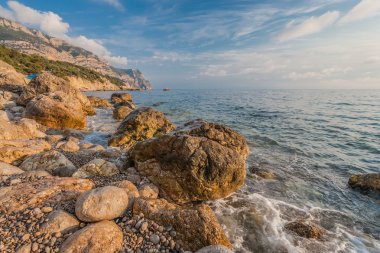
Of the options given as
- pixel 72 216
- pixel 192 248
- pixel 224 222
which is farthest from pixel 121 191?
pixel 224 222

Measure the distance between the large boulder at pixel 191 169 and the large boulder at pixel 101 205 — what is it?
2.11 meters

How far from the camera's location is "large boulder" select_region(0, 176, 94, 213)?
489cm

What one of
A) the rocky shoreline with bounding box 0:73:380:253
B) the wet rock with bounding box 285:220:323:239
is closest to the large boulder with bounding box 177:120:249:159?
the rocky shoreline with bounding box 0:73:380:253

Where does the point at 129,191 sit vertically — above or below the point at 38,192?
below

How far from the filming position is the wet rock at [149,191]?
21.4ft

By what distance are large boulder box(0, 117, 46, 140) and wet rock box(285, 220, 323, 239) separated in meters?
12.2

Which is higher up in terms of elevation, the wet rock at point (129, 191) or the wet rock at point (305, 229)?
the wet rock at point (129, 191)

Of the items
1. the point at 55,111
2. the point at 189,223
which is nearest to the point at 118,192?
the point at 189,223

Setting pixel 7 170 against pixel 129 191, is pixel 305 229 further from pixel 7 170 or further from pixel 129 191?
pixel 7 170

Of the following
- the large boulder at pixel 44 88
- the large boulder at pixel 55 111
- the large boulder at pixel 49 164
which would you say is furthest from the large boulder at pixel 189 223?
the large boulder at pixel 44 88

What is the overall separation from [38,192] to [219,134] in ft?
27.6

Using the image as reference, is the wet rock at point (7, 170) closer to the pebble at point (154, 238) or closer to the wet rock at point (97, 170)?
the wet rock at point (97, 170)

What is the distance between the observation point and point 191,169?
7086 mm

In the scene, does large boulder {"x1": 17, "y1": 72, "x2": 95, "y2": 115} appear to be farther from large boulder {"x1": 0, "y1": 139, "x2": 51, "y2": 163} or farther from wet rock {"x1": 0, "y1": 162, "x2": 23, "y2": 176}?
wet rock {"x1": 0, "y1": 162, "x2": 23, "y2": 176}
